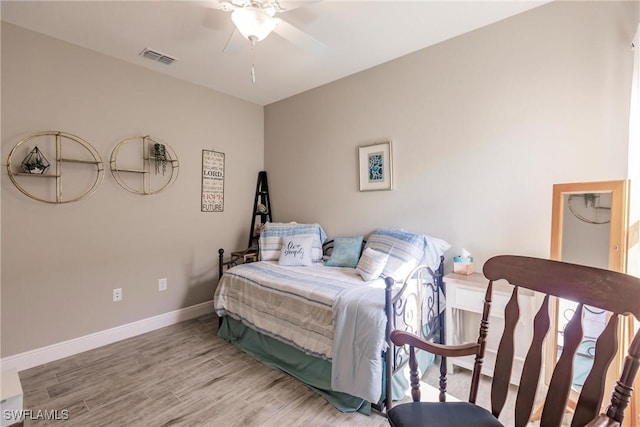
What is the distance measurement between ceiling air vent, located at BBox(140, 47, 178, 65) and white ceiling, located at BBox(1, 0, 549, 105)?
49mm

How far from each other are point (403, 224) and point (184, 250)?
2.34 metres

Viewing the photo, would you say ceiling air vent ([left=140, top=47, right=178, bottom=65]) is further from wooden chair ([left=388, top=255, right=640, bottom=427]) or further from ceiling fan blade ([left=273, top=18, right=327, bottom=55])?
wooden chair ([left=388, top=255, right=640, bottom=427])

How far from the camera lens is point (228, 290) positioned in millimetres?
2703

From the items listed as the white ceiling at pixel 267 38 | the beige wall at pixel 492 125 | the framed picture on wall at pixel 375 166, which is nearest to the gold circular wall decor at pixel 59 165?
the white ceiling at pixel 267 38

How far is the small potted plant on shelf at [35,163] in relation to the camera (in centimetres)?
222

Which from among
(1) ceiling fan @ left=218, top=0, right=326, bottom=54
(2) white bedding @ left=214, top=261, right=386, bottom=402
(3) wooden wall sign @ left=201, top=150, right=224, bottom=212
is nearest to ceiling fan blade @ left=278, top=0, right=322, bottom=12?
(1) ceiling fan @ left=218, top=0, right=326, bottom=54

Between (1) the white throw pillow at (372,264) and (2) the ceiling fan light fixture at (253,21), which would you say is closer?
(2) the ceiling fan light fixture at (253,21)

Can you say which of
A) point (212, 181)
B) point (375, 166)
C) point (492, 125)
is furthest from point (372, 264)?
point (212, 181)

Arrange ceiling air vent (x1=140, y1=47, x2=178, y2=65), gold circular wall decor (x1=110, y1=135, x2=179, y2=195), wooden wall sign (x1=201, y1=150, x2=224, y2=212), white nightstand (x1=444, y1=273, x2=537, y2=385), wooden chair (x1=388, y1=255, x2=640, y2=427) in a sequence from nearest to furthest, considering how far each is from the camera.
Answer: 1. wooden chair (x1=388, y1=255, x2=640, y2=427)
2. white nightstand (x1=444, y1=273, x2=537, y2=385)
3. ceiling air vent (x1=140, y1=47, x2=178, y2=65)
4. gold circular wall decor (x1=110, y1=135, x2=179, y2=195)
5. wooden wall sign (x1=201, y1=150, x2=224, y2=212)

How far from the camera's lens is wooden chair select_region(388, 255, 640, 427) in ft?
2.85

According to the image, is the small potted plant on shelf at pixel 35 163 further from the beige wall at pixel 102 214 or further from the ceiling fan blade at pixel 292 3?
Result: the ceiling fan blade at pixel 292 3

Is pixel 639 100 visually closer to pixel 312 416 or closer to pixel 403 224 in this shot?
pixel 403 224

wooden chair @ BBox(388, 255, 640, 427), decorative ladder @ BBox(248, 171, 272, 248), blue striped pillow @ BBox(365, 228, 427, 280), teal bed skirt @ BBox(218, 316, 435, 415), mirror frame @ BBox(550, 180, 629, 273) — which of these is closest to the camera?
wooden chair @ BBox(388, 255, 640, 427)

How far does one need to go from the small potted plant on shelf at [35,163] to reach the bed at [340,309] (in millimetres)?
1657
